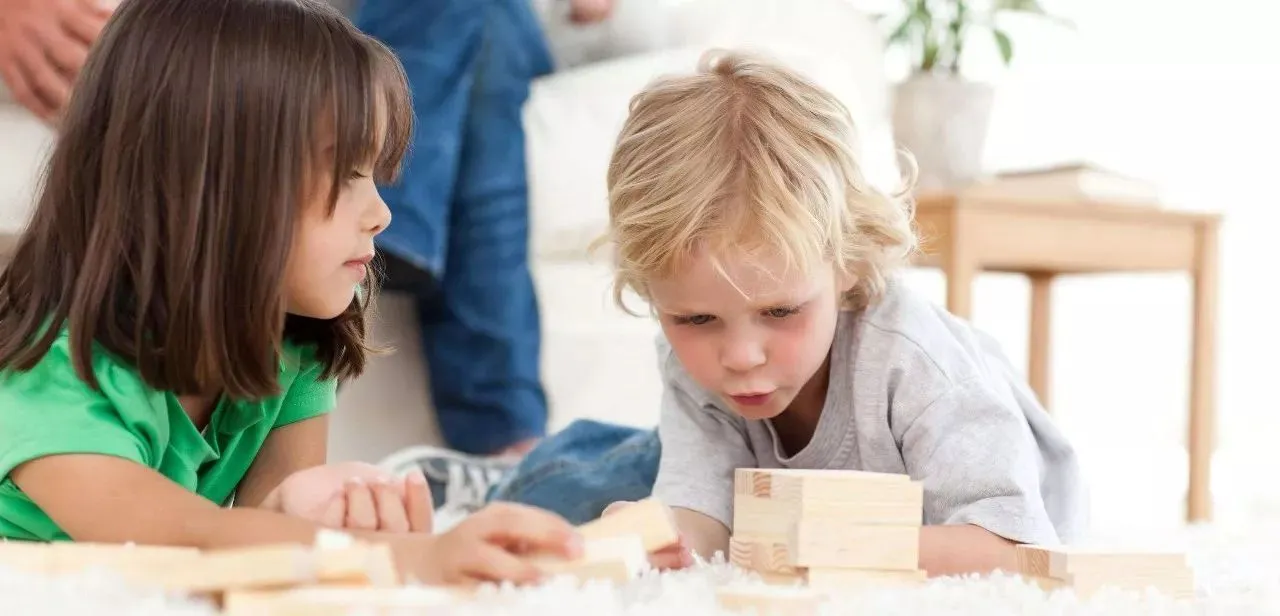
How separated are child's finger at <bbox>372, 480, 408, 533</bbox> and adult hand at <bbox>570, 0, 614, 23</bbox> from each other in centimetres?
126

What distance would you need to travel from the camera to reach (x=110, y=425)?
86cm

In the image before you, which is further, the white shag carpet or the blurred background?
the blurred background

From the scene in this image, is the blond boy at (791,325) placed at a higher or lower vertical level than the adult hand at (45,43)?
lower

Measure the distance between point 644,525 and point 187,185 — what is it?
14.6 inches

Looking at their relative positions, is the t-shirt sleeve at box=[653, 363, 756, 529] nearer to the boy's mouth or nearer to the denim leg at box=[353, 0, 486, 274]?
the boy's mouth

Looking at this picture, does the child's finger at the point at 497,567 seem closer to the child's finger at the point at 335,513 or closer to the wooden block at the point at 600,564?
the wooden block at the point at 600,564

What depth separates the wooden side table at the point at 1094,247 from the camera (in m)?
1.82

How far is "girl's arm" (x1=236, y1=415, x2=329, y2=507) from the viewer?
1.10m

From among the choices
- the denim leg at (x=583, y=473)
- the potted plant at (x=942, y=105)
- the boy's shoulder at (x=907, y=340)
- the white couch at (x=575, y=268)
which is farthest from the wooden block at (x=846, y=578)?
the potted plant at (x=942, y=105)

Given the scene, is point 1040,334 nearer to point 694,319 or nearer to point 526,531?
point 694,319

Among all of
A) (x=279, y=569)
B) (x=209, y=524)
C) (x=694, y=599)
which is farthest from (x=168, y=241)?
(x=694, y=599)

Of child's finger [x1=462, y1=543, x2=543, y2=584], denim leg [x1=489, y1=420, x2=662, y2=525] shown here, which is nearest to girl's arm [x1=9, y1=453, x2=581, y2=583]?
child's finger [x1=462, y1=543, x2=543, y2=584]

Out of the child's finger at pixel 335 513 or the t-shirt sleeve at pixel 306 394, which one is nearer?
the child's finger at pixel 335 513

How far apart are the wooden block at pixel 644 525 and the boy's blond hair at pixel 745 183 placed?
0.31 meters
